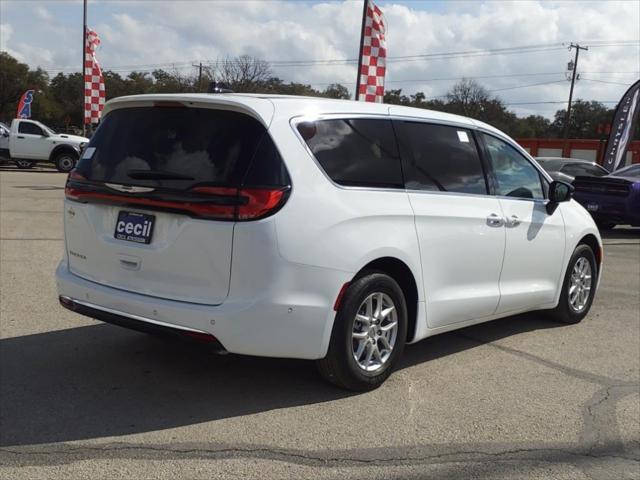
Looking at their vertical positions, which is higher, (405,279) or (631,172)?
(631,172)

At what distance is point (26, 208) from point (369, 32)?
26.1 ft

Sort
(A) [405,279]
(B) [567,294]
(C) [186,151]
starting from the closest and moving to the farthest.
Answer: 1. (C) [186,151]
2. (A) [405,279]
3. (B) [567,294]

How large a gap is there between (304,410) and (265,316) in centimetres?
70

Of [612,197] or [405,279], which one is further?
[612,197]

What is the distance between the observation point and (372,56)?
14227 mm

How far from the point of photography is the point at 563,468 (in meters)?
Result: 3.41

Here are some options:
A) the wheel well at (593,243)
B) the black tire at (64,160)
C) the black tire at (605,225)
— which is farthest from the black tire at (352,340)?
the black tire at (64,160)

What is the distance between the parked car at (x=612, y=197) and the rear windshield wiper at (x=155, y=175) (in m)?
11.1

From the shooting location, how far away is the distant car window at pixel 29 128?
24344 mm

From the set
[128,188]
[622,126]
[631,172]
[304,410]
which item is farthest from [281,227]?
[622,126]

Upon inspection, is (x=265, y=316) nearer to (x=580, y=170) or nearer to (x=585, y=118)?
(x=580, y=170)

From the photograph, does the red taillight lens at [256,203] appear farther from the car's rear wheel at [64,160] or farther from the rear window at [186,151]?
the car's rear wheel at [64,160]

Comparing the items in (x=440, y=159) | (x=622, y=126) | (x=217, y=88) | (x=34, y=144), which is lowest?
(x=34, y=144)

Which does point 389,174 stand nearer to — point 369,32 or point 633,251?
point 633,251
